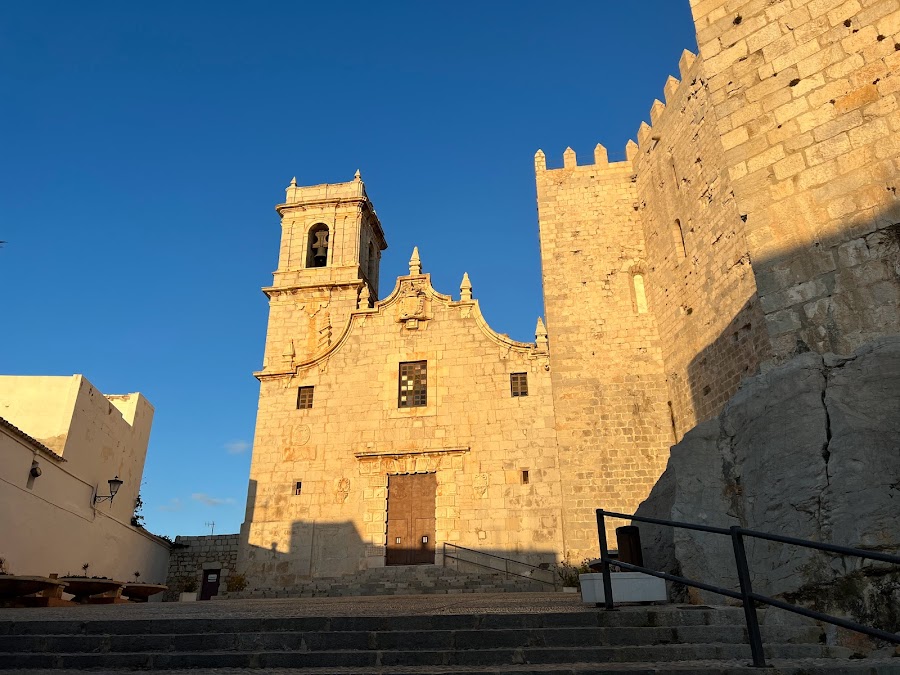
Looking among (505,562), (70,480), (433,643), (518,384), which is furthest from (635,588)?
(70,480)

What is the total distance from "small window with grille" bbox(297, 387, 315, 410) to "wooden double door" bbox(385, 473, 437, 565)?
12.4ft

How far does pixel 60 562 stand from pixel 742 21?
63.8 feet

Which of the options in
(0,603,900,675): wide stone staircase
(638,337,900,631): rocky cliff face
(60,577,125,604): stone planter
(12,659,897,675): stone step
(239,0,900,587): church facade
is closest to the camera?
(12,659,897,675): stone step

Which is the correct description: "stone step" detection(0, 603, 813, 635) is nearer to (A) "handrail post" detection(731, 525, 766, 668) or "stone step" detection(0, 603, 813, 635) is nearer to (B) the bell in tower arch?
(A) "handrail post" detection(731, 525, 766, 668)

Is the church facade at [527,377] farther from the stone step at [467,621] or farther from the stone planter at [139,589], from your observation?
the stone step at [467,621]

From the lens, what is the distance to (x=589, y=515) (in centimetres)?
1731

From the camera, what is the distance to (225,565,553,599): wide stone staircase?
1747 centimetres

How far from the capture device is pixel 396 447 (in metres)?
19.9

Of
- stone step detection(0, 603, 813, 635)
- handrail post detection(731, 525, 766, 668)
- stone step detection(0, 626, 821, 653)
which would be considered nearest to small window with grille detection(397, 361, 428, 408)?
stone step detection(0, 603, 813, 635)

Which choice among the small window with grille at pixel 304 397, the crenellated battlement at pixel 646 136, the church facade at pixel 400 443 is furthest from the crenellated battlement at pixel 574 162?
the small window with grille at pixel 304 397

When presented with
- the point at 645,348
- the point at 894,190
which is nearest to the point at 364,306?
the point at 645,348

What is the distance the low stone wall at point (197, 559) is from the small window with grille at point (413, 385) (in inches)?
312

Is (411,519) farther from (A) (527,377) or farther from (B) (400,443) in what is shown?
(A) (527,377)

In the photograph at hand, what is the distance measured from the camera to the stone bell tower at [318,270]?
909 inches
